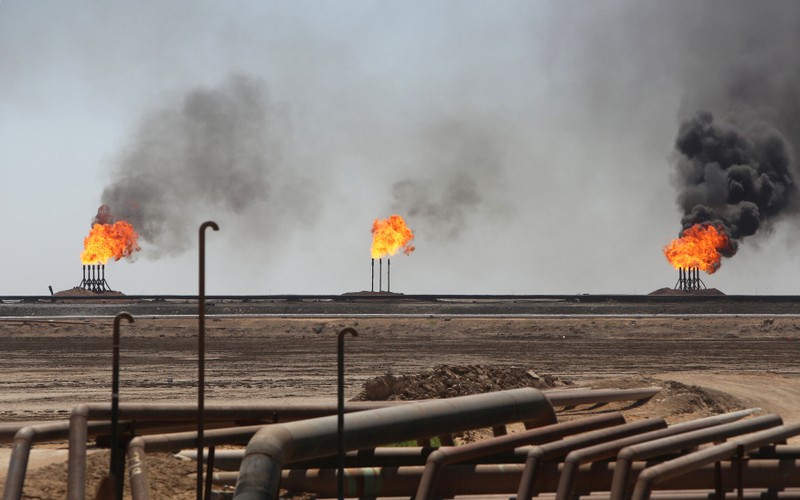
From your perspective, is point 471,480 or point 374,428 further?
point 471,480

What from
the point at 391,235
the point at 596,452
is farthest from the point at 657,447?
the point at 391,235

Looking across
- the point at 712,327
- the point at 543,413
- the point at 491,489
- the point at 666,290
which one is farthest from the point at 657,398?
the point at 666,290

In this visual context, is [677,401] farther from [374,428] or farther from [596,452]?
[374,428]

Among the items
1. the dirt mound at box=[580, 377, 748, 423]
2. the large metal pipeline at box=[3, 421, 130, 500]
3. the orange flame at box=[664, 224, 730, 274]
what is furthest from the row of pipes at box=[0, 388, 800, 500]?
the orange flame at box=[664, 224, 730, 274]

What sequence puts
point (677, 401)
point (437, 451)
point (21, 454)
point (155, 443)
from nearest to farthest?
point (21, 454) → point (155, 443) → point (437, 451) → point (677, 401)

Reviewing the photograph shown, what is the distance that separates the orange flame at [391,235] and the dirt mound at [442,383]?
254 ft

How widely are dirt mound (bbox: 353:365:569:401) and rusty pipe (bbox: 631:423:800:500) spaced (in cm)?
1203

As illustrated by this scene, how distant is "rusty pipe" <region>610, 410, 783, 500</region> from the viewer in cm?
1035

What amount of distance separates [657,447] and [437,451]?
7.14 ft

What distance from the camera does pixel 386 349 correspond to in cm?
4703

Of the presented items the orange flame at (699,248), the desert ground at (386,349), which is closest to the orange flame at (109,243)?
the desert ground at (386,349)

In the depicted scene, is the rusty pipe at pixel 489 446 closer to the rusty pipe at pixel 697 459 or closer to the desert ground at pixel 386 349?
the rusty pipe at pixel 697 459

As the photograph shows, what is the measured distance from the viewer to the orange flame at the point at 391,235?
4094 inches

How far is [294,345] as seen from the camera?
50.6 metres
